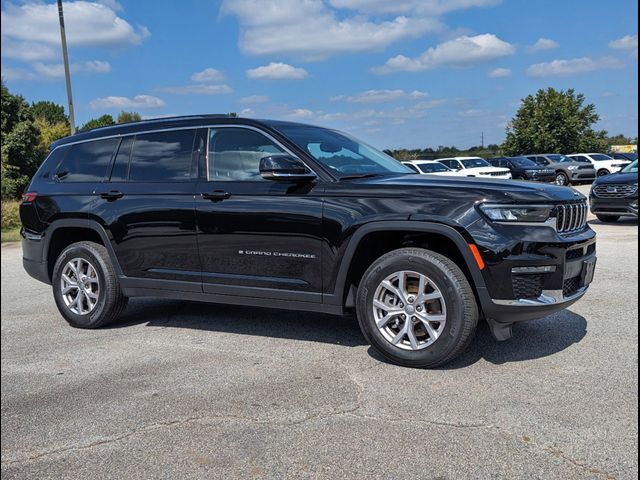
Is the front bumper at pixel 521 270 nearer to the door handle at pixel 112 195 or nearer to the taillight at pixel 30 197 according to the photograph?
the door handle at pixel 112 195

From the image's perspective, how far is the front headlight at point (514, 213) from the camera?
13.2 feet

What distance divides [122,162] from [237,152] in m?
1.25

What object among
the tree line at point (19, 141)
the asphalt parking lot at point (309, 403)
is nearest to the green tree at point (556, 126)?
the tree line at point (19, 141)

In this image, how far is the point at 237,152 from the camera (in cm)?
501

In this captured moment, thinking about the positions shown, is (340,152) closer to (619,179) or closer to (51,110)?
(619,179)

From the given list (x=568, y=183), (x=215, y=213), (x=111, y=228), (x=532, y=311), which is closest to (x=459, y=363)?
(x=532, y=311)

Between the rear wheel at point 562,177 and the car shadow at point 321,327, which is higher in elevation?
the rear wheel at point 562,177

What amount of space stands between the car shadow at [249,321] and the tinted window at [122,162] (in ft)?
4.62

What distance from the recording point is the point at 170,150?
5.30m

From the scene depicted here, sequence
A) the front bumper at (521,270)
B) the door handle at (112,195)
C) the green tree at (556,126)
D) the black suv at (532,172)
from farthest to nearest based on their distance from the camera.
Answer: the green tree at (556,126) → the black suv at (532,172) → the door handle at (112,195) → the front bumper at (521,270)

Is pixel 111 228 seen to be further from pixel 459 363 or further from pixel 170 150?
pixel 459 363

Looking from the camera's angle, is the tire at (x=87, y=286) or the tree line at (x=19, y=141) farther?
the tree line at (x=19, y=141)

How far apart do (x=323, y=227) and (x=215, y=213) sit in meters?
0.96

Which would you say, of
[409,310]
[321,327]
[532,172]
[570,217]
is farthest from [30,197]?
[532,172]
